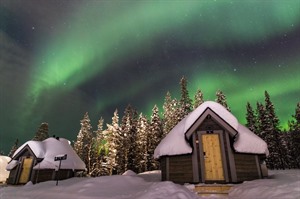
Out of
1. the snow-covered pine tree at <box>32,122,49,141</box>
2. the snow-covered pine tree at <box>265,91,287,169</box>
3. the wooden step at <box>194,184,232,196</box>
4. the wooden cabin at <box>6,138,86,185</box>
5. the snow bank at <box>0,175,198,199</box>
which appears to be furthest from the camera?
the snow-covered pine tree at <box>32,122,49,141</box>

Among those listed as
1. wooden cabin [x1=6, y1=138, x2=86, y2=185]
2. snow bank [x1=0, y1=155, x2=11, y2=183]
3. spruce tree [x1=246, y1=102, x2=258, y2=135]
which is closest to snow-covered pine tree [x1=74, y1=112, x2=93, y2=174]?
snow bank [x1=0, y1=155, x2=11, y2=183]

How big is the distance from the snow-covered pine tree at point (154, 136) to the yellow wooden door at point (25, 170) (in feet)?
66.4

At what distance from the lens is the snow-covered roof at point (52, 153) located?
22766 mm

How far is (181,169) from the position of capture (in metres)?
13.2

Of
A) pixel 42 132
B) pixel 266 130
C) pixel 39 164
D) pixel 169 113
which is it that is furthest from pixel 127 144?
pixel 266 130

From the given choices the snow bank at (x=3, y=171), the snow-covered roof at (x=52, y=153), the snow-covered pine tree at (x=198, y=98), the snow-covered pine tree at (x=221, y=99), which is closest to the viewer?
the snow-covered roof at (x=52, y=153)

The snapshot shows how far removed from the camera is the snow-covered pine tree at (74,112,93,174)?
43.8 metres

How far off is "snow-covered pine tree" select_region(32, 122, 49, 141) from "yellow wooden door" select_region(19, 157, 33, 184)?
27634mm

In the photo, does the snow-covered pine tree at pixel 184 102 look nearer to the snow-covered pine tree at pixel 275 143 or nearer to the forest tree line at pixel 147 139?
the forest tree line at pixel 147 139

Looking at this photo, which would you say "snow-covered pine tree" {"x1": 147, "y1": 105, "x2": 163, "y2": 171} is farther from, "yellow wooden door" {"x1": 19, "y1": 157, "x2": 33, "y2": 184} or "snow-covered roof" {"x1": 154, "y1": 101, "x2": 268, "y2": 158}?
"snow-covered roof" {"x1": 154, "y1": 101, "x2": 268, "y2": 158}

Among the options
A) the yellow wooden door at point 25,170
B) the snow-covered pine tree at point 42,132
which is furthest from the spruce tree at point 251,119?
the snow-covered pine tree at point 42,132

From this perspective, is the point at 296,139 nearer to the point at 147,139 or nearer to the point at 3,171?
the point at 147,139

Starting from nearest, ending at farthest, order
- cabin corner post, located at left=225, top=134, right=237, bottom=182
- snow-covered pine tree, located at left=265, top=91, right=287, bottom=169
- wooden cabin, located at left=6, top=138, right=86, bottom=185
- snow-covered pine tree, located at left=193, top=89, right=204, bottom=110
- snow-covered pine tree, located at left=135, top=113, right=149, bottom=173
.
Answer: cabin corner post, located at left=225, top=134, right=237, bottom=182 < wooden cabin, located at left=6, top=138, right=86, bottom=185 < snow-covered pine tree, located at left=265, top=91, right=287, bottom=169 < snow-covered pine tree, located at left=135, top=113, right=149, bottom=173 < snow-covered pine tree, located at left=193, top=89, right=204, bottom=110

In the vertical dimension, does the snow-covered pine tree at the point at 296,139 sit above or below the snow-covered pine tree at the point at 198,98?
below
